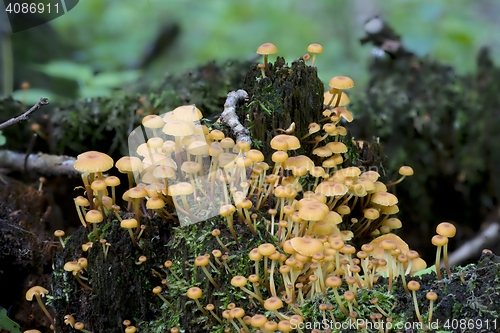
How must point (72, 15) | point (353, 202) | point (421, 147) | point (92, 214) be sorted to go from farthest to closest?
point (72, 15) → point (421, 147) → point (353, 202) → point (92, 214)

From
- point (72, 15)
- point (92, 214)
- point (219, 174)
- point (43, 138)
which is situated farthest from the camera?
point (72, 15)

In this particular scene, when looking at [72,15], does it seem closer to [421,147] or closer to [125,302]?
[421,147]

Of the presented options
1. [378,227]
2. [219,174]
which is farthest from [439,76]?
[219,174]

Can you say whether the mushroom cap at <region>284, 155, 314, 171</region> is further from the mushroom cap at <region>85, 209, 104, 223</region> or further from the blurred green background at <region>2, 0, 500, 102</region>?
the blurred green background at <region>2, 0, 500, 102</region>

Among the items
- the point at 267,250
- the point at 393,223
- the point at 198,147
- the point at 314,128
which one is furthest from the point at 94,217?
the point at 393,223

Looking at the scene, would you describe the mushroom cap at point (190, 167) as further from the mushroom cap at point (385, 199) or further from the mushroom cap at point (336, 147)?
the mushroom cap at point (385, 199)

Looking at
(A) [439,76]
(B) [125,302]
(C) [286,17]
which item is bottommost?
(B) [125,302]

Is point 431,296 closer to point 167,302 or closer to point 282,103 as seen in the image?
point 167,302
